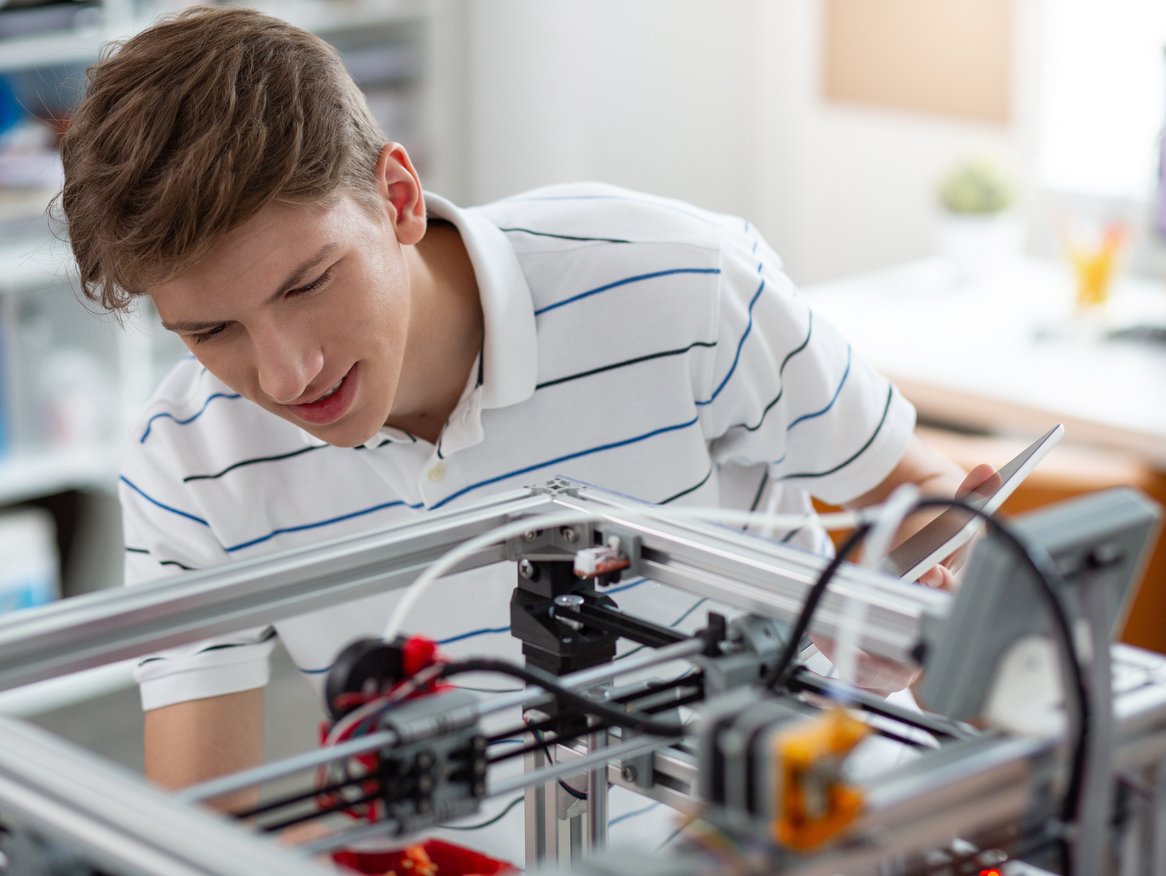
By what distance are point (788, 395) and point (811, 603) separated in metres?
0.61

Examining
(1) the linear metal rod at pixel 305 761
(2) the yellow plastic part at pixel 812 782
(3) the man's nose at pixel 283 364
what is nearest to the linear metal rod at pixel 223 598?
(1) the linear metal rod at pixel 305 761

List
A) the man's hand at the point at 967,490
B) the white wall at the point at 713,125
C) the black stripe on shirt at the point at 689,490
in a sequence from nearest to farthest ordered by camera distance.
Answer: the man's hand at the point at 967,490 < the black stripe on shirt at the point at 689,490 < the white wall at the point at 713,125

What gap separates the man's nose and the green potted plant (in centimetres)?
219

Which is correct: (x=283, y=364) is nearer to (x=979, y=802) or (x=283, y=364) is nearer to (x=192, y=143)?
(x=192, y=143)

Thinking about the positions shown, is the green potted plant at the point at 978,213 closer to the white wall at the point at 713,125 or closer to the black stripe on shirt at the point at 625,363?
the white wall at the point at 713,125

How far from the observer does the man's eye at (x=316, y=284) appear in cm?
105

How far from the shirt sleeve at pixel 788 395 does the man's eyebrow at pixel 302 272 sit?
1.18 ft

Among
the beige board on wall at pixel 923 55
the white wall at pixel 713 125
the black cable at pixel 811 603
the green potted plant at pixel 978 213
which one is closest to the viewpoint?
the black cable at pixel 811 603

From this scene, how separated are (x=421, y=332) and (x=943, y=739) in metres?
0.61

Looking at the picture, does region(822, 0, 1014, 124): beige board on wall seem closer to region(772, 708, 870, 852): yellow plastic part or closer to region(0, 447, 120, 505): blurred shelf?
region(0, 447, 120, 505): blurred shelf

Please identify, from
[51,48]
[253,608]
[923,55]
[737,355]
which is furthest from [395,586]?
[923,55]

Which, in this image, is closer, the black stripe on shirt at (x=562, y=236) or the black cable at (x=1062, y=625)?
the black cable at (x=1062, y=625)

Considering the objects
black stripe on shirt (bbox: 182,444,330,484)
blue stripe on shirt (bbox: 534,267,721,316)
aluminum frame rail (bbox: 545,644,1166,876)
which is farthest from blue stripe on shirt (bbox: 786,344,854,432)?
aluminum frame rail (bbox: 545,644,1166,876)

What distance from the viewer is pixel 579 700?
0.74 metres
